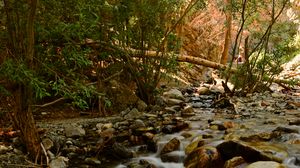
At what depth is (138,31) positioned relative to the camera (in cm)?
821

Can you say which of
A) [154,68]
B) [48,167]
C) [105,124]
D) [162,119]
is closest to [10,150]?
[48,167]

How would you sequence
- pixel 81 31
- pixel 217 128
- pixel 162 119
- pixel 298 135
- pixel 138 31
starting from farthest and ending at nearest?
pixel 138 31
pixel 162 119
pixel 217 128
pixel 298 135
pixel 81 31

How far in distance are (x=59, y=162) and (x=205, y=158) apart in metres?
1.91

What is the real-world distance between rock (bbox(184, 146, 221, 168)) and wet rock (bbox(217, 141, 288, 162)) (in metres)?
0.12

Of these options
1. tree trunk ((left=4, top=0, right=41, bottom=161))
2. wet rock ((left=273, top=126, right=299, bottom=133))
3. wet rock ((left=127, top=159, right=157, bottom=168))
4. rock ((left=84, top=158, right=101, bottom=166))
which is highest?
tree trunk ((left=4, top=0, right=41, bottom=161))

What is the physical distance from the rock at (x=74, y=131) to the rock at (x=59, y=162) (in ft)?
4.04

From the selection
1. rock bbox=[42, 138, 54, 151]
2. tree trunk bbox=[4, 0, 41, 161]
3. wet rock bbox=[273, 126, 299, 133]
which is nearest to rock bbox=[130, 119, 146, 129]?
rock bbox=[42, 138, 54, 151]

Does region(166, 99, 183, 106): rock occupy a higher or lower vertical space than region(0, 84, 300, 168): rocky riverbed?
higher

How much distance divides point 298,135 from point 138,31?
179 inches

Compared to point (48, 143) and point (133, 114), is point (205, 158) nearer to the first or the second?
point (48, 143)

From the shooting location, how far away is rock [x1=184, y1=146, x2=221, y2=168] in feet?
13.4

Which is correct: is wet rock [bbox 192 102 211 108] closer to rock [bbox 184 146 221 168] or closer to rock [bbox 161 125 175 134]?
rock [bbox 161 125 175 134]

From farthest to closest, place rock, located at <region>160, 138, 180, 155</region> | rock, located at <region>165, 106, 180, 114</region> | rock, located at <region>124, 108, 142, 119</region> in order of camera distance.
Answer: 1. rock, located at <region>165, 106, 180, 114</region>
2. rock, located at <region>124, 108, 142, 119</region>
3. rock, located at <region>160, 138, 180, 155</region>

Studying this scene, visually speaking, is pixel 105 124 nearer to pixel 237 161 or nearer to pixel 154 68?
pixel 154 68
